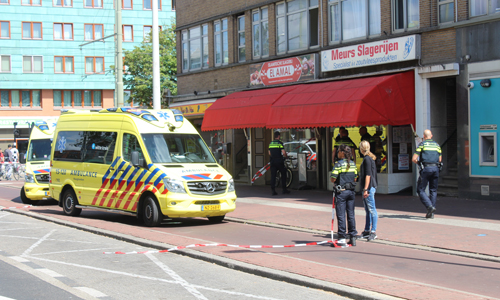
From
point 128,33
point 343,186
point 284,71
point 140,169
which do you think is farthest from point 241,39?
point 128,33

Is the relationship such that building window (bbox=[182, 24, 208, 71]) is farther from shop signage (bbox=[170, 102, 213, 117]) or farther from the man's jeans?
the man's jeans

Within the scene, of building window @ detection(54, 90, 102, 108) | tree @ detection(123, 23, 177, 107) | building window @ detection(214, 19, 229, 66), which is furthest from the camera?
building window @ detection(54, 90, 102, 108)

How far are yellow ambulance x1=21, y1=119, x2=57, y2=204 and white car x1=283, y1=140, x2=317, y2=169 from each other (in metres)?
8.16

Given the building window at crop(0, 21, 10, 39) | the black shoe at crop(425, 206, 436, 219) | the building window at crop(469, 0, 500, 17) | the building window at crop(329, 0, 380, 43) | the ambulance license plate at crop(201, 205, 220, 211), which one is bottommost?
the black shoe at crop(425, 206, 436, 219)

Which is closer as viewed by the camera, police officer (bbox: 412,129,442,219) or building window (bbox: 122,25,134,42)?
police officer (bbox: 412,129,442,219)

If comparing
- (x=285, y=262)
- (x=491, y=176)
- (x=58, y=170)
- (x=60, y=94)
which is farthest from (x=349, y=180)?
(x=60, y=94)

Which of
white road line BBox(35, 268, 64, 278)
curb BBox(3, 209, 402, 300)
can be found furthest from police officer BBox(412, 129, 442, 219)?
white road line BBox(35, 268, 64, 278)

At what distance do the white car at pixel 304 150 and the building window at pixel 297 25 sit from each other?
3359 mm

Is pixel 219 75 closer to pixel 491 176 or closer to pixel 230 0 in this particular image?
pixel 230 0

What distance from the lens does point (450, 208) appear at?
45.2ft

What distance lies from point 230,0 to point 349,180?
16148 mm

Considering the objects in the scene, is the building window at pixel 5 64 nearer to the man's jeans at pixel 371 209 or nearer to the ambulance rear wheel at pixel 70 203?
the ambulance rear wheel at pixel 70 203

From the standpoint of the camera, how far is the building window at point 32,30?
5597 centimetres

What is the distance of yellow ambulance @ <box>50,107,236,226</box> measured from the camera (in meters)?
11.8
